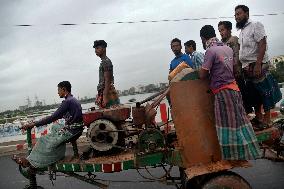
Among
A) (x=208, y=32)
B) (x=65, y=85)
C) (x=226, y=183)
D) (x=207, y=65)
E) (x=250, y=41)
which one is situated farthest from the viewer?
(x=65, y=85)

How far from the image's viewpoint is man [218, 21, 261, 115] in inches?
199

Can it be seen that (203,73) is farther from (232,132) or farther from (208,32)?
(232,132)

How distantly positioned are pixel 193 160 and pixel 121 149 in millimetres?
1107

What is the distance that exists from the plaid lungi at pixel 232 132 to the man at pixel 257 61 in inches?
30.1

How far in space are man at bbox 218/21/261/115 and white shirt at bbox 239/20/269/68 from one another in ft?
0.46

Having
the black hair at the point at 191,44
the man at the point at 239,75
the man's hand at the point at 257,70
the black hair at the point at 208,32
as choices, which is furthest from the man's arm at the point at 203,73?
the black hair at the point at 191,44

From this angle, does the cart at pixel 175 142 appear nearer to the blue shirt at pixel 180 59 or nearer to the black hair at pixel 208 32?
the black hair at pixel 208 32

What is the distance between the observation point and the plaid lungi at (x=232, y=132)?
4125mm

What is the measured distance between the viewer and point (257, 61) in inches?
189

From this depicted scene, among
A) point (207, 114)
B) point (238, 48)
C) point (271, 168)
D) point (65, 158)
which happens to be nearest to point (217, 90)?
point (207, 114)

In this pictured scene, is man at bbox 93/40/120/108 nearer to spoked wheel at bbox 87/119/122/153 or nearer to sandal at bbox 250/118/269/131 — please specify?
spoked wheel at bbox 87/119/122/153

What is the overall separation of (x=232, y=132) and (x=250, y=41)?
4.97 ft

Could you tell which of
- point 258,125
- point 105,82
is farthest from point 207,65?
point 105,82

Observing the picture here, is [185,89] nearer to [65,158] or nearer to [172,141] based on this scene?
[172,141]
